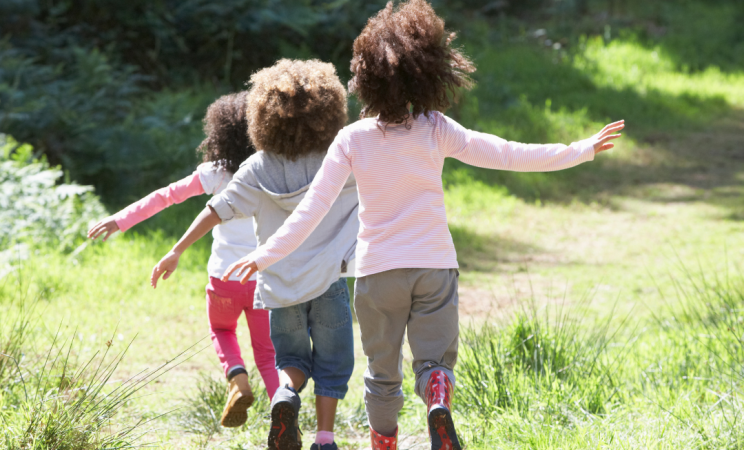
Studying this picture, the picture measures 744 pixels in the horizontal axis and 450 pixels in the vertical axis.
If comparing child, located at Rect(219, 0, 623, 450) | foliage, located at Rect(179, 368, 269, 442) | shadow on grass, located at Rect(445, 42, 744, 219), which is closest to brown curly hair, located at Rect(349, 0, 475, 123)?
child, located at Rect(219, 0, 623, 450)

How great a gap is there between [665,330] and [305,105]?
2.85m

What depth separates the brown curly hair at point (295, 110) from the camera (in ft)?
9.74

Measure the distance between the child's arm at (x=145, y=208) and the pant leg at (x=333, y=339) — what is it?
0.80 meters

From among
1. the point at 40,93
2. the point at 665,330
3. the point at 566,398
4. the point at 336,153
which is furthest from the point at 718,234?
the point at 40,93

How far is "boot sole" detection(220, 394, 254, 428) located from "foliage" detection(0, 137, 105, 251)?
3.70 m

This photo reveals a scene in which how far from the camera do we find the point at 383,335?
2.72 meters

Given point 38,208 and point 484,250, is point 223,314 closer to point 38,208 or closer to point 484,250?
point 38,208

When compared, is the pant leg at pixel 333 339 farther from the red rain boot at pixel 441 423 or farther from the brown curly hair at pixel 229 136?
the brown curly hair at pixel 229 136

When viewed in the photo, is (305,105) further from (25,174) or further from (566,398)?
(25,174)

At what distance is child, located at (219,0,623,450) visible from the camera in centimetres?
259

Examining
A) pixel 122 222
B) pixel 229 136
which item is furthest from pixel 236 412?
pixel 229 136

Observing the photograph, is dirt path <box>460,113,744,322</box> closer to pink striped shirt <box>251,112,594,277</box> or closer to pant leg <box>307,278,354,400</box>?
pant leg <box>307,278,354,400</box>

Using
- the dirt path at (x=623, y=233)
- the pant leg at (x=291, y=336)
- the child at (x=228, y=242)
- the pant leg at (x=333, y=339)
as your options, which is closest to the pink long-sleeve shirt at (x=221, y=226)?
the child at (x=228, y=242)

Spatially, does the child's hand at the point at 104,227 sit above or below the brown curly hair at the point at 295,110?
below
